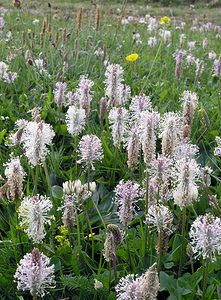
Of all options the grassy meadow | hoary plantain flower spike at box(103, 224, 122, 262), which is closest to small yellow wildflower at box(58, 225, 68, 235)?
the grassy meadow

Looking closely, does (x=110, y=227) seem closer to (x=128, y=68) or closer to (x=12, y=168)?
(x=12, y=168)

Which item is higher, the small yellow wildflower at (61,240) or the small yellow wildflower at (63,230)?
the small yellow wildflower at (63,230)

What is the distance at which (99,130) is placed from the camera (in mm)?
2469

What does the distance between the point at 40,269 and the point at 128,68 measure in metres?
2.71

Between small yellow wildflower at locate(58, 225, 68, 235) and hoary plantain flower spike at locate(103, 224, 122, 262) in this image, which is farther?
small yellow wildflower at locate(58, 225, 68, 235)

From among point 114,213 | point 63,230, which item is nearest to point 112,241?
point 63,230

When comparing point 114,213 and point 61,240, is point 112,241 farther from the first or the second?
point 114,213

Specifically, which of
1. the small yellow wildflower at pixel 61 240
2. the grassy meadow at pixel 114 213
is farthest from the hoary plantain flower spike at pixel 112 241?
the small yellow wildflower at pixel 61 240

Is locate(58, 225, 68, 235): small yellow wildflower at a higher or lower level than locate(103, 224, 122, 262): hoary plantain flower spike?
lower

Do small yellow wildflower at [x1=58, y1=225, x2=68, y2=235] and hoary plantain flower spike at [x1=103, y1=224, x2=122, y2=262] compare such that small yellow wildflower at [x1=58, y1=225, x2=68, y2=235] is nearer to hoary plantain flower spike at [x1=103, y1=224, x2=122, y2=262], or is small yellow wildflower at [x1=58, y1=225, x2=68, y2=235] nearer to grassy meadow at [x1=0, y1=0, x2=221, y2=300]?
grassy meadow at [x1=0, y1=0, x2=221, y2=300]

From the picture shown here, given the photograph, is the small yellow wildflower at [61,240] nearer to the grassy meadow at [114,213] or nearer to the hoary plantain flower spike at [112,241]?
the grassy meadow at [114,213]

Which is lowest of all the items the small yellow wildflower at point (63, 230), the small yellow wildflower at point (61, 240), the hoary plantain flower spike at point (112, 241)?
the small yellow wildflower at point (61, 240)

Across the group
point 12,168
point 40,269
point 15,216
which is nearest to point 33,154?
point 12,168

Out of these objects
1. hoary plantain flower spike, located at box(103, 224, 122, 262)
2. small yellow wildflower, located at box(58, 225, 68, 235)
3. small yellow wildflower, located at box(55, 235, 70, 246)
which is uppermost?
hoary plantain flower spike, located at box(103, 224, 122, 262)
